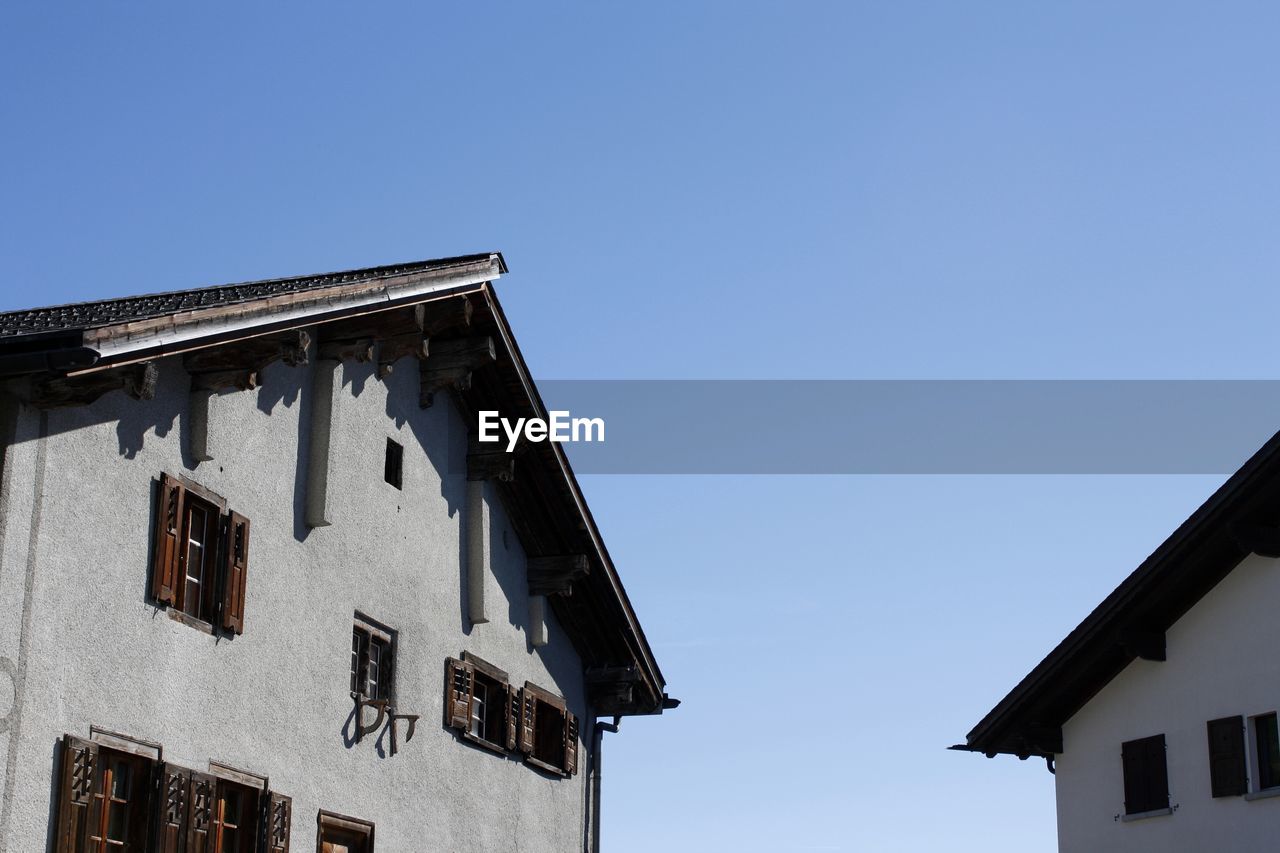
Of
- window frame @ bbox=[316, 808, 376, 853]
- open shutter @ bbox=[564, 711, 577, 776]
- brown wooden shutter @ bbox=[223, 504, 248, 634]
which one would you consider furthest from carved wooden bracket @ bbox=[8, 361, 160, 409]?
open shutter @ bbox=[564, 711, 577, 776]

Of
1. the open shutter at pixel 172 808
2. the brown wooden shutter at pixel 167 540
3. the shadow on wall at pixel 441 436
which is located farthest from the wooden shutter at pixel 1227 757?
the brown wooden shutter at pixel 167 540

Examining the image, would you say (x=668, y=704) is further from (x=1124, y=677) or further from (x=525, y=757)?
(x=1124, y=677)

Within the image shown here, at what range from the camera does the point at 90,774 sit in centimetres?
1301

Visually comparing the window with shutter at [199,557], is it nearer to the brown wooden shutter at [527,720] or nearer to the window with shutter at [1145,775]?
the brown wooden shutter at [527,720]

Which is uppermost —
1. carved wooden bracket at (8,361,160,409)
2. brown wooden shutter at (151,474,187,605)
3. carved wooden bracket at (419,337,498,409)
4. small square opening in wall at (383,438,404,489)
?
carved wooden bracket at (419,337,498,409)

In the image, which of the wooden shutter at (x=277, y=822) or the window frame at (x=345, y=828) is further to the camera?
the window frame at (x=345, y=828)

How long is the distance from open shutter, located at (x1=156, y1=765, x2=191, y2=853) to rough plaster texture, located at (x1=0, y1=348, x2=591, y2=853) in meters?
0.24

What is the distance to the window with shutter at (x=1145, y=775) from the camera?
21.4 m

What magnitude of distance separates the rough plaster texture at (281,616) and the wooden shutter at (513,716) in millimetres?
301

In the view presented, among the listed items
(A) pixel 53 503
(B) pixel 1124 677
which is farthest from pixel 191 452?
(B) pixel 1124 677

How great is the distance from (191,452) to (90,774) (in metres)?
3.11

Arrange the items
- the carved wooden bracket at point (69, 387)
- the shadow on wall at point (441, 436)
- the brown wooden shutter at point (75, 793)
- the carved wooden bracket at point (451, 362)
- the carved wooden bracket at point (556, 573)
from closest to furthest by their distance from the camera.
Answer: the carved wooden bracket at point (69, 387) < the brown wooden shutter at point (75, 793) < the shadow on wall at point (441, 436) < the carved wooden bracket at point (451, 362) < the carved wooden bracket at point (556, 573)

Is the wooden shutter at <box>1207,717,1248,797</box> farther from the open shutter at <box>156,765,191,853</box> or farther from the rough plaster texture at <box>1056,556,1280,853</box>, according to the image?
the open shutter at <box>156,765,191,853</box>

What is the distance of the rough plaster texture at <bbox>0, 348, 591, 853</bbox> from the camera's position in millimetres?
12703
